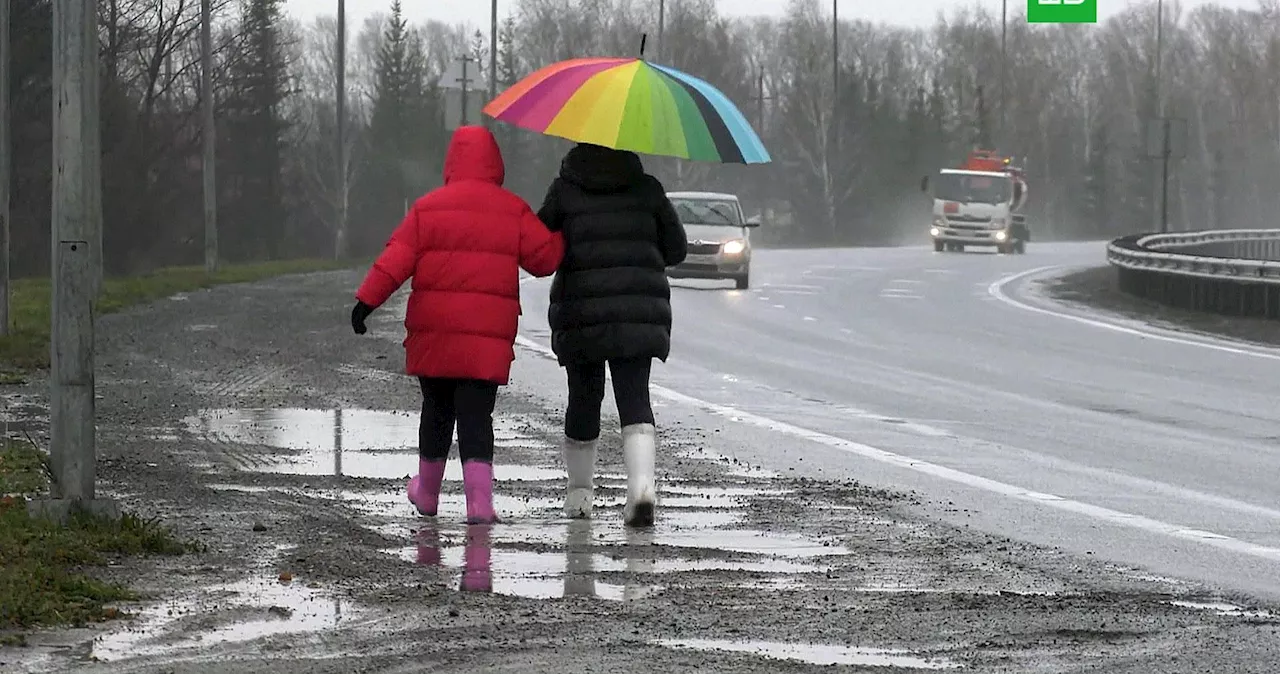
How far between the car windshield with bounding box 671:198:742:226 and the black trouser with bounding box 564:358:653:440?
28.6m

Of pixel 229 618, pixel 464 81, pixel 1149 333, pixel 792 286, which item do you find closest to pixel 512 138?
pixel 464 81

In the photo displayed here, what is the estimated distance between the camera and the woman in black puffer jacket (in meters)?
9.45

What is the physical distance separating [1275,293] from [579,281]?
19.9m

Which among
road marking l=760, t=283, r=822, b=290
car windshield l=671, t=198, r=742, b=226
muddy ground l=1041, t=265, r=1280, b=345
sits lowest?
road marking l=760, t=283, r=822, b=290

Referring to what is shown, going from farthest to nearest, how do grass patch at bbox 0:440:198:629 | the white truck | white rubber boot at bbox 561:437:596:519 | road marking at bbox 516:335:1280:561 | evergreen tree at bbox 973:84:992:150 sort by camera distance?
evergreen tree at bbox 973:84:992:150, the white truck, white rubber boot at bbox 561:437:596:519, road marking at bbox 516:335:1280:561, grass patch at bbox 0:440:198:629

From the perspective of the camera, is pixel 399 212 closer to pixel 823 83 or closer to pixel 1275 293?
pixel 823 83

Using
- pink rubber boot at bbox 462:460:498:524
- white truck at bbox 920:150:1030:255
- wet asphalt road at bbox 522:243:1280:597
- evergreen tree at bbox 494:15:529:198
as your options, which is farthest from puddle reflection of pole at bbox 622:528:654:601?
evergreen tree at bbox 494:15:529:198

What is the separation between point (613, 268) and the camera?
→ 372 inches

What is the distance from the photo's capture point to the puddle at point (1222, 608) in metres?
7.13

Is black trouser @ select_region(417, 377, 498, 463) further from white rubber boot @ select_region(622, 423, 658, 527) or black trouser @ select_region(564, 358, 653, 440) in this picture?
white rubber boot @ select_region(622, 423, 658, 527)

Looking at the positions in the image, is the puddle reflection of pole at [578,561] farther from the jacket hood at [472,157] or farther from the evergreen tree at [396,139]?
the evergreen tree at [396,139]

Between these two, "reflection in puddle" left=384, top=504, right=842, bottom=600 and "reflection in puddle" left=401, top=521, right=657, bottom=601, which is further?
"reflection in puddle" left=384, top=504, right=842, bottom=600

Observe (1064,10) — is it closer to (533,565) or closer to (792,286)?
(792,286)

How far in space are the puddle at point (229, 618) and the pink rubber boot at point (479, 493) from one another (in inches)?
75.6
